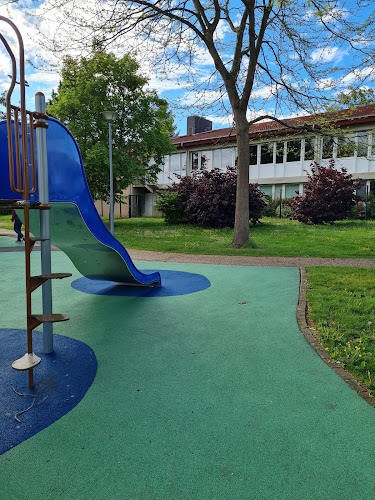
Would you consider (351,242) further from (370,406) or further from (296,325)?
(370,406)

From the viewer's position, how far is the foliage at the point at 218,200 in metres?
17.6

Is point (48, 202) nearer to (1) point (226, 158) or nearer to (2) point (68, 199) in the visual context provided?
(2) point (68, 199)

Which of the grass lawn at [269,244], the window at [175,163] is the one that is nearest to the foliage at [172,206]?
the grass lawn at [269,244]

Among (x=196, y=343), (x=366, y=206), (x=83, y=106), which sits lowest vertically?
(x=196, y=343)

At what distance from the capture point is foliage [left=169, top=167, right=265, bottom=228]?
17625 millimetres

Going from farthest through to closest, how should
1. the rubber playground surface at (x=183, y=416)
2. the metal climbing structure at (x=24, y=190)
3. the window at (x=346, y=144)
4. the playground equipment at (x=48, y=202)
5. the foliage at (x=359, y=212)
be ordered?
1. the foliage at (x=359, y=212)
2. the window at (x=346, y=144)
3. the playground equipment at (x=48, y=202)
4. the metal climbing structure at (x=24, y=190)
5. the rubber playground surface at (x=183, y=416)

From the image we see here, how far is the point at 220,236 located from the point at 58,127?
1086cm

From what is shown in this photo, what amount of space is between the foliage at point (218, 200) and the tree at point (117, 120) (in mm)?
3217

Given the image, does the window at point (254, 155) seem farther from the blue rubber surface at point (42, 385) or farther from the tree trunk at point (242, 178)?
the blue rubber surface at point (42, 385)

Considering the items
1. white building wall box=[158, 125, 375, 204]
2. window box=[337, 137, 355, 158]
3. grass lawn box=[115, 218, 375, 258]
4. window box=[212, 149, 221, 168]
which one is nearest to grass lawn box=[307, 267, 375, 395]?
grass lawn box=[115, 218, 375, 258]

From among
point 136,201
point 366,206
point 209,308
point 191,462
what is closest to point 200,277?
point 209,308

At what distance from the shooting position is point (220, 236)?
14719 mm

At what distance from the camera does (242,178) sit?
1148cm

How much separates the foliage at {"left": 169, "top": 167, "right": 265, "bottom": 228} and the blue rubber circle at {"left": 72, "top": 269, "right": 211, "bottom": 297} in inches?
414
